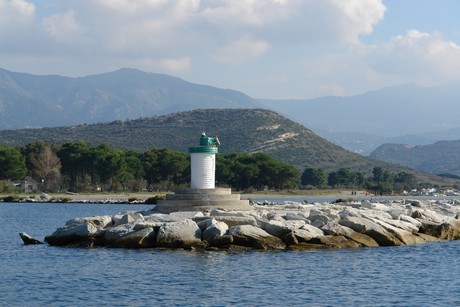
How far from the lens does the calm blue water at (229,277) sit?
867 inches

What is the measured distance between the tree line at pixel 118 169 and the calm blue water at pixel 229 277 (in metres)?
64.3

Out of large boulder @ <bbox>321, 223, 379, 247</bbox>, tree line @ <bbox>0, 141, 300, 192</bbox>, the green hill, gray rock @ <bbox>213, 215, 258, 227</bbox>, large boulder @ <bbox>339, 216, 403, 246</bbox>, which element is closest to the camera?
gray rock @ <bbox>213, 215, 258, 227</bbox>

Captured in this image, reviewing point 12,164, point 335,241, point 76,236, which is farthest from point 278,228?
point 12,164

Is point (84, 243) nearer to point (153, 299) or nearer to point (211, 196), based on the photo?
point (211, 196)

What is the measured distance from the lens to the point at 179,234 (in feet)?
103

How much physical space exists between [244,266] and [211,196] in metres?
10.5

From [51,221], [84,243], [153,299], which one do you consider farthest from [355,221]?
[51,221]

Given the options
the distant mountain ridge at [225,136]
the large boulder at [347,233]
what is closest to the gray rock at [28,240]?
the large boulder at [347,233]

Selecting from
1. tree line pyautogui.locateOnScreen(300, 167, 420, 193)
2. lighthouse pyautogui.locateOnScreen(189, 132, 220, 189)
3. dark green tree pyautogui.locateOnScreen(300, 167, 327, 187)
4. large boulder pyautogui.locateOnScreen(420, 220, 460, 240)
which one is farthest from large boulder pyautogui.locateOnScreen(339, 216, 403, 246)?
dark green tree pyautogui.locateOnScreen(300, 167, 327, 187)

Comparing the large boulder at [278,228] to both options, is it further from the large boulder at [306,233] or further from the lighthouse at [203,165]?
the lighthouse at [203,165]

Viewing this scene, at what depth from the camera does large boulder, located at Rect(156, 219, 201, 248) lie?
31.2 metres

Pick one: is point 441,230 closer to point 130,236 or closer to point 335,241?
point 335,241

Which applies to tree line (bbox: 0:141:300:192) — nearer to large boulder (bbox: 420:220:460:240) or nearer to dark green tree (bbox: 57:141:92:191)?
dark green tree (bbox: 57:141:92:191)

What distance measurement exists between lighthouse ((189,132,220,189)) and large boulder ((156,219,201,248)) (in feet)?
21.3
